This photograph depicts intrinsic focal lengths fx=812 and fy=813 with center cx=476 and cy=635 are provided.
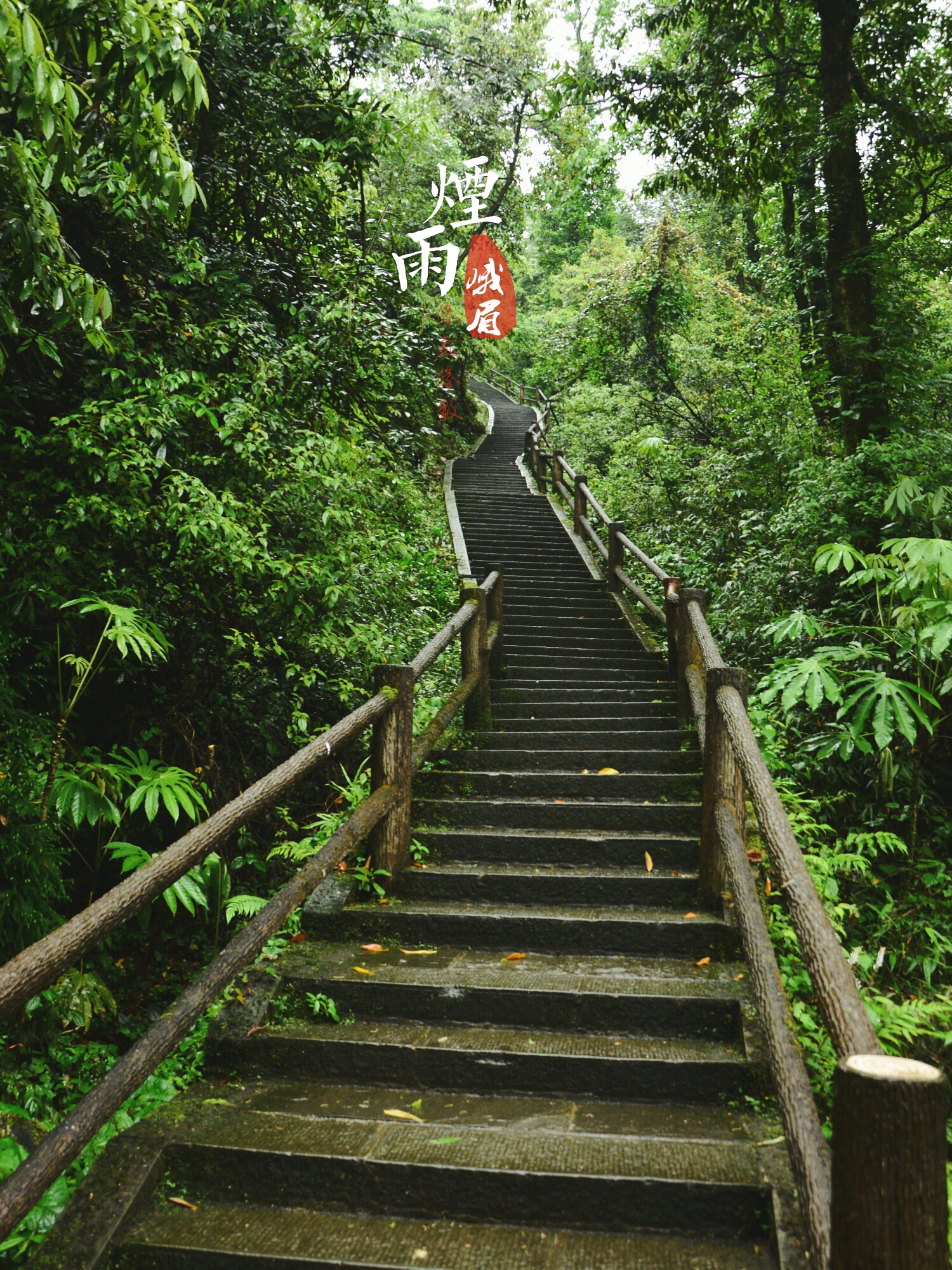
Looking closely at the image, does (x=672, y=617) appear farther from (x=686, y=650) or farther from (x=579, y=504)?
(x=579, y=504)

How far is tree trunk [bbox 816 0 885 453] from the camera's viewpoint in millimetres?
6820

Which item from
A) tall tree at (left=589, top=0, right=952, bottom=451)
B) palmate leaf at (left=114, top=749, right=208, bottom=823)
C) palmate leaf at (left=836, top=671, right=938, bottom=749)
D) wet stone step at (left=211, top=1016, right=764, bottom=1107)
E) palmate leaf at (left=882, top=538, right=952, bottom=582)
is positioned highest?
tall tree at (left=589, top=0, right=952, bottom=451)

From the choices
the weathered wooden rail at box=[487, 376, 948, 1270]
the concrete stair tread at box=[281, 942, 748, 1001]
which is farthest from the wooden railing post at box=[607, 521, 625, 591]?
the concrete stair tread at box=[281, 942, 748, 1001]

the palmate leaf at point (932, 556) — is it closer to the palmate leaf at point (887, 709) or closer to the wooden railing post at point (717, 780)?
the palmate leaf at point (887, 709)

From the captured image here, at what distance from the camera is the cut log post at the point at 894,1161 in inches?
42.6

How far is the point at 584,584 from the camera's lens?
10.7 m

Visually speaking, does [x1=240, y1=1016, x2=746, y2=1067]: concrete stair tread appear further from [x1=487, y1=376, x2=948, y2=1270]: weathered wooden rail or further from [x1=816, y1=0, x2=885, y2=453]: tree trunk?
[x1=816, y1=0, x2=885, y2=453]: tree trunk

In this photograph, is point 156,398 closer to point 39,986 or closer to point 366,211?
point 39,986

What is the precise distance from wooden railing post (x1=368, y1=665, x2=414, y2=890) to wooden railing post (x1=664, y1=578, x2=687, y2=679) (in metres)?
3.13

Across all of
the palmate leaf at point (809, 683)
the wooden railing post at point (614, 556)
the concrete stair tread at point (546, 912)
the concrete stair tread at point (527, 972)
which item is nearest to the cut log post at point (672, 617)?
the palmate leaf at point (809, 683)

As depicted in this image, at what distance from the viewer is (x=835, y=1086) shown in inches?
44.9

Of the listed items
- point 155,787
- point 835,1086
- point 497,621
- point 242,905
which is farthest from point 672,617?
point 835,1086

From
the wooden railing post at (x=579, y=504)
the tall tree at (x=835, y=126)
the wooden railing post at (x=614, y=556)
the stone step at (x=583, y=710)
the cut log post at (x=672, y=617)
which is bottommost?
the stone step at (x=583, y=710)

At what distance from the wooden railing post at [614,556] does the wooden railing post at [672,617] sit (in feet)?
10.2
